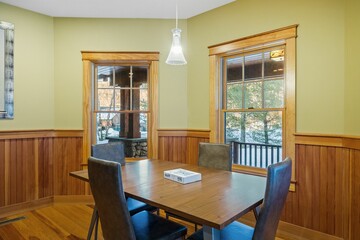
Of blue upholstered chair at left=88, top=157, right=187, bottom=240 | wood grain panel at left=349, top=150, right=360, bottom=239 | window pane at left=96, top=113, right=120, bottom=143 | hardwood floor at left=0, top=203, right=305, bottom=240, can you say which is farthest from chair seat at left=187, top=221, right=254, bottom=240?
window pane at left=96, top=113, right=120, bottom=143

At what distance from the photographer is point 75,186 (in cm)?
344

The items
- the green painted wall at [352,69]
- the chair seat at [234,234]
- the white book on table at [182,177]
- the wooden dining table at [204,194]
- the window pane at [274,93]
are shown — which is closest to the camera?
the wooden dining table at [204,194]

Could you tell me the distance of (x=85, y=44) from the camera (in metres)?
3.41

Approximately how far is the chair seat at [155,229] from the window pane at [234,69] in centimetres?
198

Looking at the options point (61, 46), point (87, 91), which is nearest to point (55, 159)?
point (87, 91)

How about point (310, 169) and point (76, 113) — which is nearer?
point (310, 169)

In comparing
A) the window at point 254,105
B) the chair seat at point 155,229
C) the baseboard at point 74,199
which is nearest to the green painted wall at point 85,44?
the window at point 254,105

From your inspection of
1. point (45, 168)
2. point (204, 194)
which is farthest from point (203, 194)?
point (45, 168)

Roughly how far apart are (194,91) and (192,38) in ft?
2.47

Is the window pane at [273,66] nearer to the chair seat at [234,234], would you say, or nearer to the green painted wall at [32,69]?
the chair seat at [234,234]

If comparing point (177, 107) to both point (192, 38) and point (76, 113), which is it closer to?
point (192, 38)

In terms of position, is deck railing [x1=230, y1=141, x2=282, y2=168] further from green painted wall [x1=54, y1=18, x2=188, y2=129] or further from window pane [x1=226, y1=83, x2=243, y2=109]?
green painted wall [x1=54, y1=18, x2=188, y2=129]

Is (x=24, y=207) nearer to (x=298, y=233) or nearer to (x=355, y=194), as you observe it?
(x=298, y=233)

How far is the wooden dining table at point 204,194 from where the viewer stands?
1247mm
